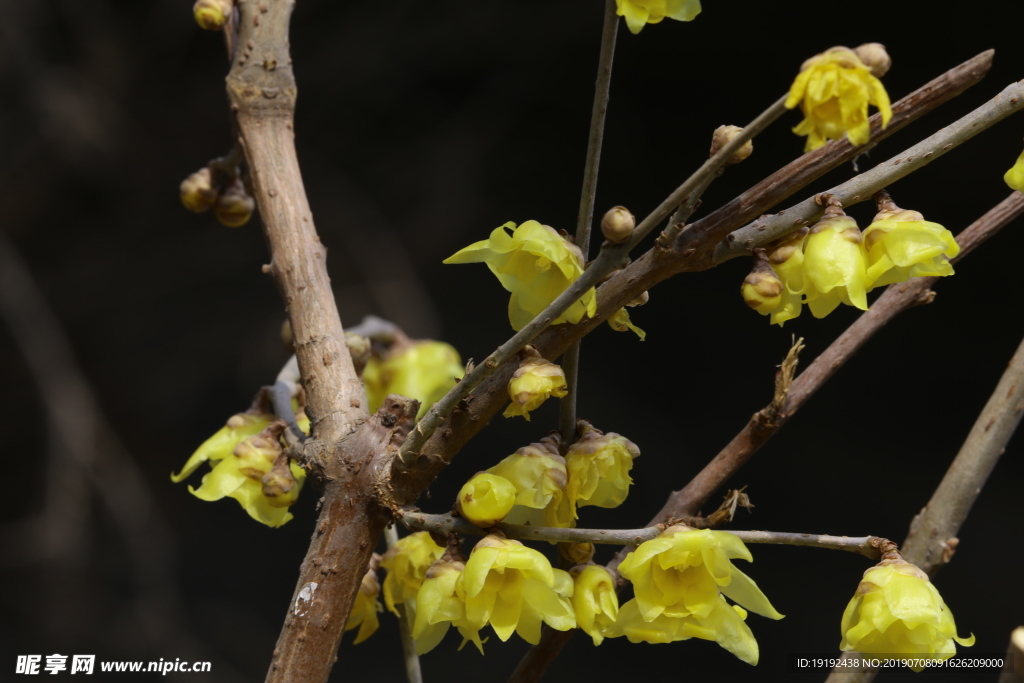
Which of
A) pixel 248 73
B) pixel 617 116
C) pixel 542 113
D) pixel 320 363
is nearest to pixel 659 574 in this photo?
pixel 320 363

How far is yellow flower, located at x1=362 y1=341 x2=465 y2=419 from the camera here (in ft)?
3.26

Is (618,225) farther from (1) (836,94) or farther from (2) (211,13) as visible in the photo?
(2) (211,13)

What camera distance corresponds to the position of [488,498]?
0.49 metres

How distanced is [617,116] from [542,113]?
0.21 m

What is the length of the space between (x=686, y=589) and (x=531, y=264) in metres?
0.21

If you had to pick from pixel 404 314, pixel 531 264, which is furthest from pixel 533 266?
pixel 404 314

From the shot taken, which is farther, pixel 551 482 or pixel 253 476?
pixel 253 476

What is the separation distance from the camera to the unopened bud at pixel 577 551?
21.1 inches

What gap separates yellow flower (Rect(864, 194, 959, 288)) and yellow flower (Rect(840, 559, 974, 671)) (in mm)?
160

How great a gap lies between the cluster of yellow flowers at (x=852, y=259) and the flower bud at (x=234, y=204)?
0.56 m

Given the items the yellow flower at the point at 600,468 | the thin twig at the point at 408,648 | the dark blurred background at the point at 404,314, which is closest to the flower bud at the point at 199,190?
the thin twig at the point at 408,648

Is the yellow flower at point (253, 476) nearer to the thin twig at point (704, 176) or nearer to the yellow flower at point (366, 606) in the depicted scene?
the yellow flower at point (366, 606)

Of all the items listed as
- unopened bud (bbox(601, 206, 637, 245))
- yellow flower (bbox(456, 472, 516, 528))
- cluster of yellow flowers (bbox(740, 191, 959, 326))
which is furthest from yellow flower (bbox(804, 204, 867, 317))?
yellow flower (bbox(456, 472, 516, 528))

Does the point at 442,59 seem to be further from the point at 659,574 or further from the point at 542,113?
the point at 659,574
